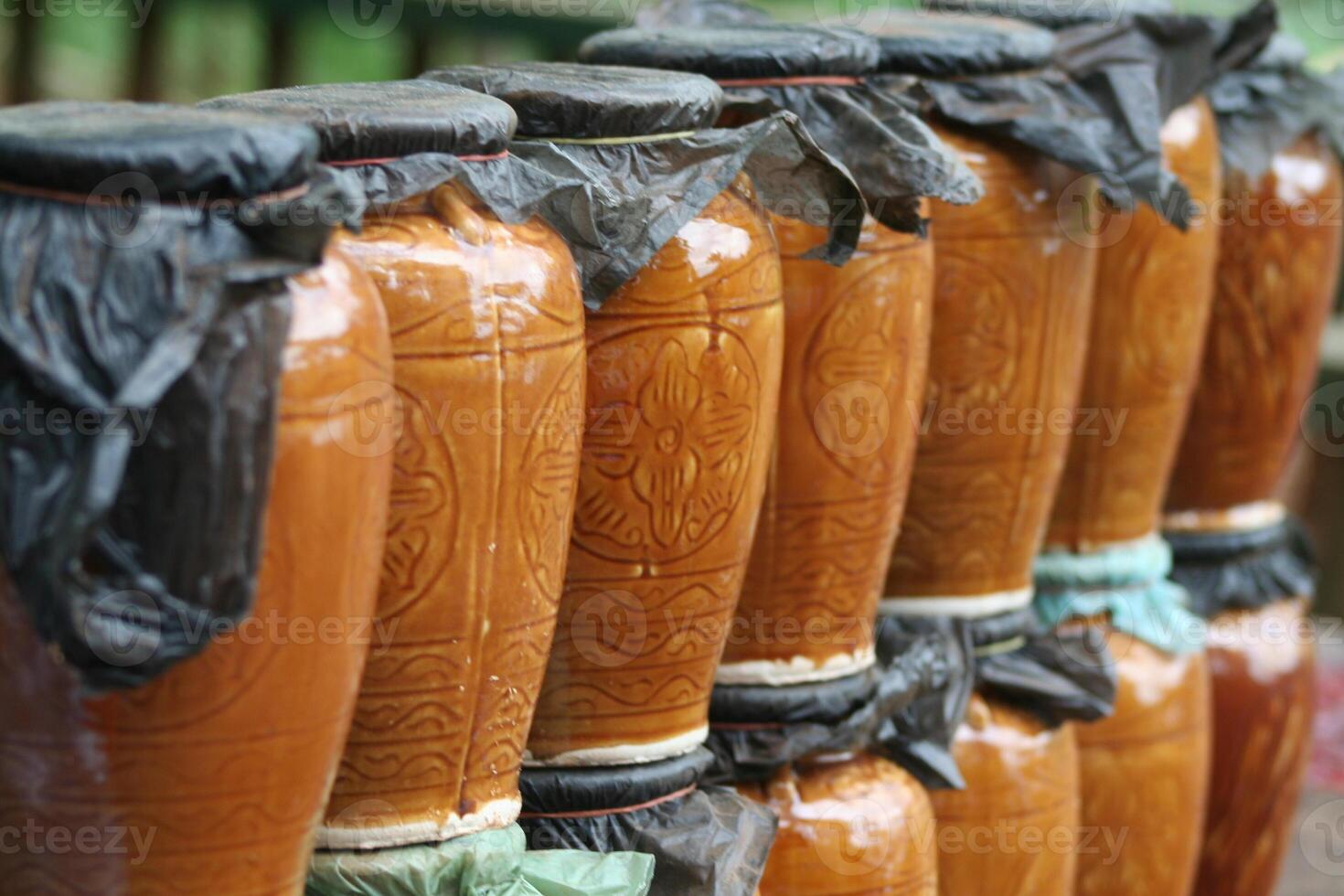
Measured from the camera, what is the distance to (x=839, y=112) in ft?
5.26

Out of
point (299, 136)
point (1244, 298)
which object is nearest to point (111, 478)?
point (299, 136)

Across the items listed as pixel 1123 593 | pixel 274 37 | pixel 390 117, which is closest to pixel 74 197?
pixel 390 117

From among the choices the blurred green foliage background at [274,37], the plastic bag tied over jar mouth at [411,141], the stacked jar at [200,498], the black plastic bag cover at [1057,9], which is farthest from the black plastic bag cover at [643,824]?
the blurred green foliage background at [274,37]

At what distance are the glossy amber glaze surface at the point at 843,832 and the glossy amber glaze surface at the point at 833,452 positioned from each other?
0.11m

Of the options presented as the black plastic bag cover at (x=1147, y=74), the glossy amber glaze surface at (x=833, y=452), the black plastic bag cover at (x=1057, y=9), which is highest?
the black plastic bag cover at (x=1057, y=9)

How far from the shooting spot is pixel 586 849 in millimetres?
1463

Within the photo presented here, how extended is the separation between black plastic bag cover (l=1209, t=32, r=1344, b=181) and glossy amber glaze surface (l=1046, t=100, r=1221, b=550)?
150mm

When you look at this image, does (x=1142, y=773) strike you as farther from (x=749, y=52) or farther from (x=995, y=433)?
(x=749, y=52)

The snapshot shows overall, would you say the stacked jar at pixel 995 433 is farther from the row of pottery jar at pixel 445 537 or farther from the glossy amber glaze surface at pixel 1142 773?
the row of pottery jar at pixel 445 537

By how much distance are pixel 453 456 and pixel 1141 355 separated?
1.18m

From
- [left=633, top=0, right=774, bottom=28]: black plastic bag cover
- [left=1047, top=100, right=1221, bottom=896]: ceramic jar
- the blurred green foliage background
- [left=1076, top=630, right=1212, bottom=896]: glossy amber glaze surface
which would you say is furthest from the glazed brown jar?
the blurred green foliage background

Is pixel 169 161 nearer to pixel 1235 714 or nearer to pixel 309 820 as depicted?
pixel 309 820

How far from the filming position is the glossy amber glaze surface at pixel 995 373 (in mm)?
1824

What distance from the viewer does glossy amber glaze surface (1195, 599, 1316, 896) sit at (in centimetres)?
262
